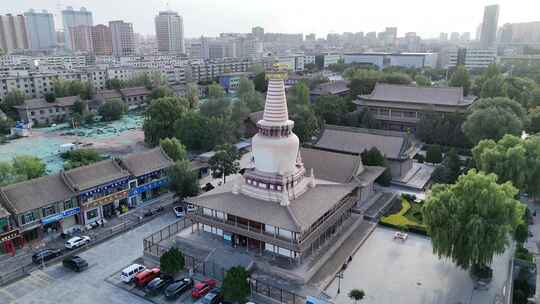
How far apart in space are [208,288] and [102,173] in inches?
741

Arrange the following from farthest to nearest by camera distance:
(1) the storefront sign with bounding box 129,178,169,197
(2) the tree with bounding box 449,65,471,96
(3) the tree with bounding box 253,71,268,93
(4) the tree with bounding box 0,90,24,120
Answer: (3) the tree with bounding box 253,71,268,93 < (2) the tree with bounding box 449,65,471,96 < (4) the tree with bounding box 0,90,24,120 < (1) the storefront sign with bounding box 129,178,169,197

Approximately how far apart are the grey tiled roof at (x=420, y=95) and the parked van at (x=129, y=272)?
55.7 m

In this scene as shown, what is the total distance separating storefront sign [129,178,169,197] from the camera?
137ft

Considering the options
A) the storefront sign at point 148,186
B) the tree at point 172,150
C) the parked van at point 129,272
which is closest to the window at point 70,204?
the storefront sign at point 148,186

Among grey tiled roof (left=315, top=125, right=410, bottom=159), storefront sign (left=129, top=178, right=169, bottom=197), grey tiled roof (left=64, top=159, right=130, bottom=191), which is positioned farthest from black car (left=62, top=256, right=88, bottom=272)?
grey tiled roof (left=315, top=125, right=410, bottom=159)

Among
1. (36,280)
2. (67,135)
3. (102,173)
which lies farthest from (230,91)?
(36,280)

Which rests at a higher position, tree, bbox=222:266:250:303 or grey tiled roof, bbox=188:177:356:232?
grey tiled roof, bbox=188:177:356:232

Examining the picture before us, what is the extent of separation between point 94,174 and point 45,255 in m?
9.66

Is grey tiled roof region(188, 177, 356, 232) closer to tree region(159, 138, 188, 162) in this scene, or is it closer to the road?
the road

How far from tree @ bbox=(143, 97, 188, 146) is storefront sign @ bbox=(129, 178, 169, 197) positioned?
1968 centimetres

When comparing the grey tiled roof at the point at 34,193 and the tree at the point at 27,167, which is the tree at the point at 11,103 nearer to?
the tree at the point at 27,167

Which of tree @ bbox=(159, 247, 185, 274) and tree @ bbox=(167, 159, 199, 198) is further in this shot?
tree @ bbox=(167, 159, 199, 198)

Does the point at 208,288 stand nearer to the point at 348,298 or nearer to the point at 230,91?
the point at 348,298

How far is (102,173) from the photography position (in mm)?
39500
